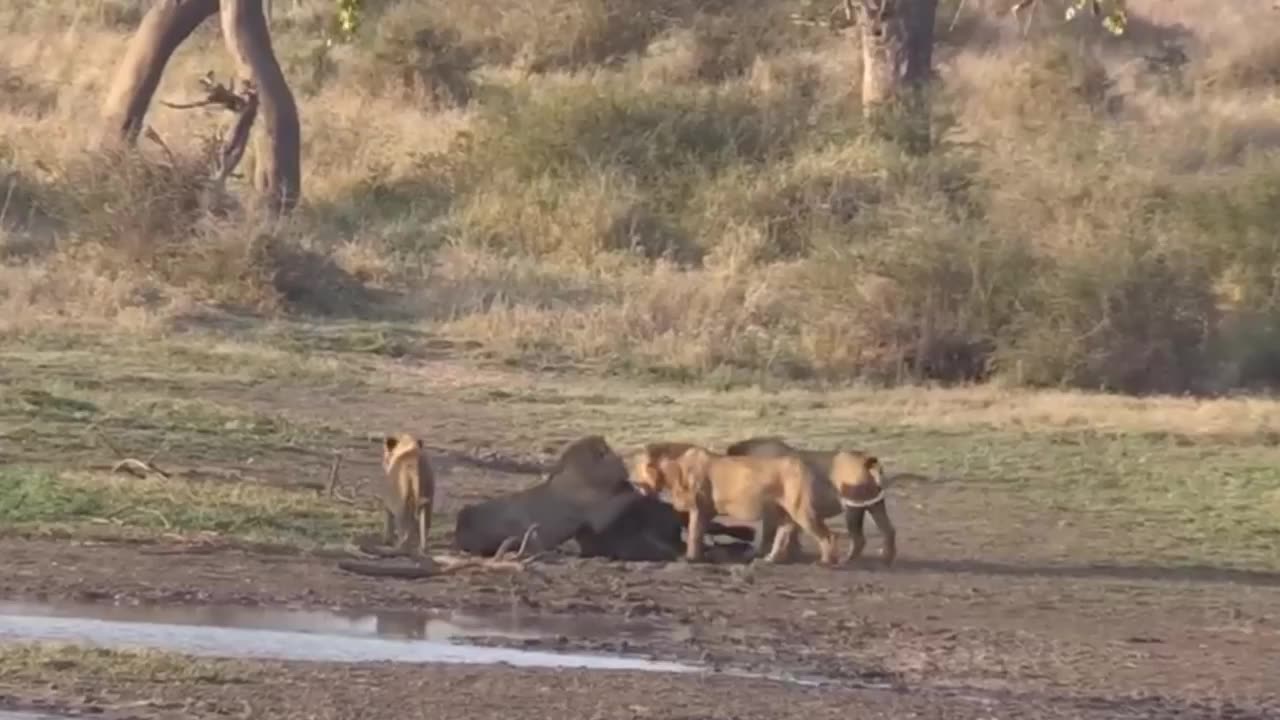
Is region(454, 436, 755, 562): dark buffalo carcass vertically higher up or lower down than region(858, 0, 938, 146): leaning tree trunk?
lower down

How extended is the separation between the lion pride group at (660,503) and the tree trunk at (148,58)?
41.6 ft

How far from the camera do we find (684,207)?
25.6 meters

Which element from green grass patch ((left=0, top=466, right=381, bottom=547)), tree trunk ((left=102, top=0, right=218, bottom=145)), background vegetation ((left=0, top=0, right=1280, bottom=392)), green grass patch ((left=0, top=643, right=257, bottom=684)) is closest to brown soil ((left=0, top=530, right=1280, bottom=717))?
green grass patch ((left=0, top=643, right=257, bottom=684))

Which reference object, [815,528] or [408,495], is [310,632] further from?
[815,528]

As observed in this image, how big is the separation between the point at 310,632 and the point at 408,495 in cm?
212

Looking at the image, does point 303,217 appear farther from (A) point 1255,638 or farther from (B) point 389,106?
(A) point 1255,638

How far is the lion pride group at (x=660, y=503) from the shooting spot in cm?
1193

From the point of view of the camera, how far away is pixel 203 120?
95.1 feet

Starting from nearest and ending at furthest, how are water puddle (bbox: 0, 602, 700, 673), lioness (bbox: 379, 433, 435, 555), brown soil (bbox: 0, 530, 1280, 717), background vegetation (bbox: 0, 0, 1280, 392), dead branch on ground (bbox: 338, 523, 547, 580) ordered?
1. brown soil (bbox: 0, 530, 1280, 717)
2. water puddle (bbox: 0, 602, 700, 673)
3. dead branch on ground (bbox: 338, 523, 547, 580)
4. lioness (bbox: 379, 433, 435, 555)
5. background vegetation (bbox: 0, 0, 1280, 392)

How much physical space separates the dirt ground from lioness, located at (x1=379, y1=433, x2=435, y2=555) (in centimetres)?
47

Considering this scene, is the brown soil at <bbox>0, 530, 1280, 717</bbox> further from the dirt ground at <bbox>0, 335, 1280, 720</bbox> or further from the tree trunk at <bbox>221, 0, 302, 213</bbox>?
the tree trunk at <bbox>221, 0, 302, 213</bbox>

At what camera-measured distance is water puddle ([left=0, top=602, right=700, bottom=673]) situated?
9344mm

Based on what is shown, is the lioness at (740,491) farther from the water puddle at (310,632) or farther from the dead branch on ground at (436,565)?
the water puddle at (310,632)

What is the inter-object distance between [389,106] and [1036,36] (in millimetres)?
10137
